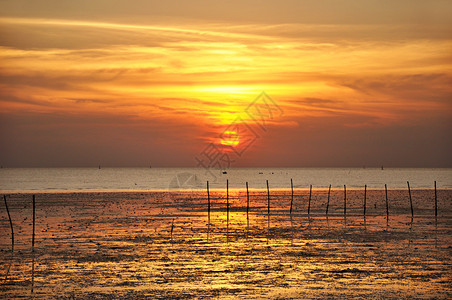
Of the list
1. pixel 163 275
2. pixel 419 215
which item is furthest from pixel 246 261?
pixel 419 215

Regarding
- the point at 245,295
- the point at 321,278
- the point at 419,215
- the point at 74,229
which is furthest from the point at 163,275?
the point at 419,215

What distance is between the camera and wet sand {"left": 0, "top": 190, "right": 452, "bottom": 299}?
72.2ft

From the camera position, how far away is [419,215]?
5572 cm

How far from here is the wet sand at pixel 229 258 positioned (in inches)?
866

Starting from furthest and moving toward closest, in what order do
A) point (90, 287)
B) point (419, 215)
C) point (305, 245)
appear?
point (419, 215)
point (305, 245)
point (90, 287)

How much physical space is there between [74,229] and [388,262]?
24800 mm

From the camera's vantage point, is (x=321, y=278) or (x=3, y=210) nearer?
(x=321, y=278)

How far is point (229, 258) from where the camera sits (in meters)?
28.8

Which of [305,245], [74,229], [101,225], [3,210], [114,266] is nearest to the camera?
[114,266]

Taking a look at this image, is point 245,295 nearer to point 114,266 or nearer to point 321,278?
point 321,278

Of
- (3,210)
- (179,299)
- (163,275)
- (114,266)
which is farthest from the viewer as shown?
(3,210)

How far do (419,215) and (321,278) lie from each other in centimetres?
3507

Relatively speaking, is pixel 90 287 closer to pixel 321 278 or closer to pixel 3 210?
pixel 321 278

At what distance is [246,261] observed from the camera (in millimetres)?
28078
